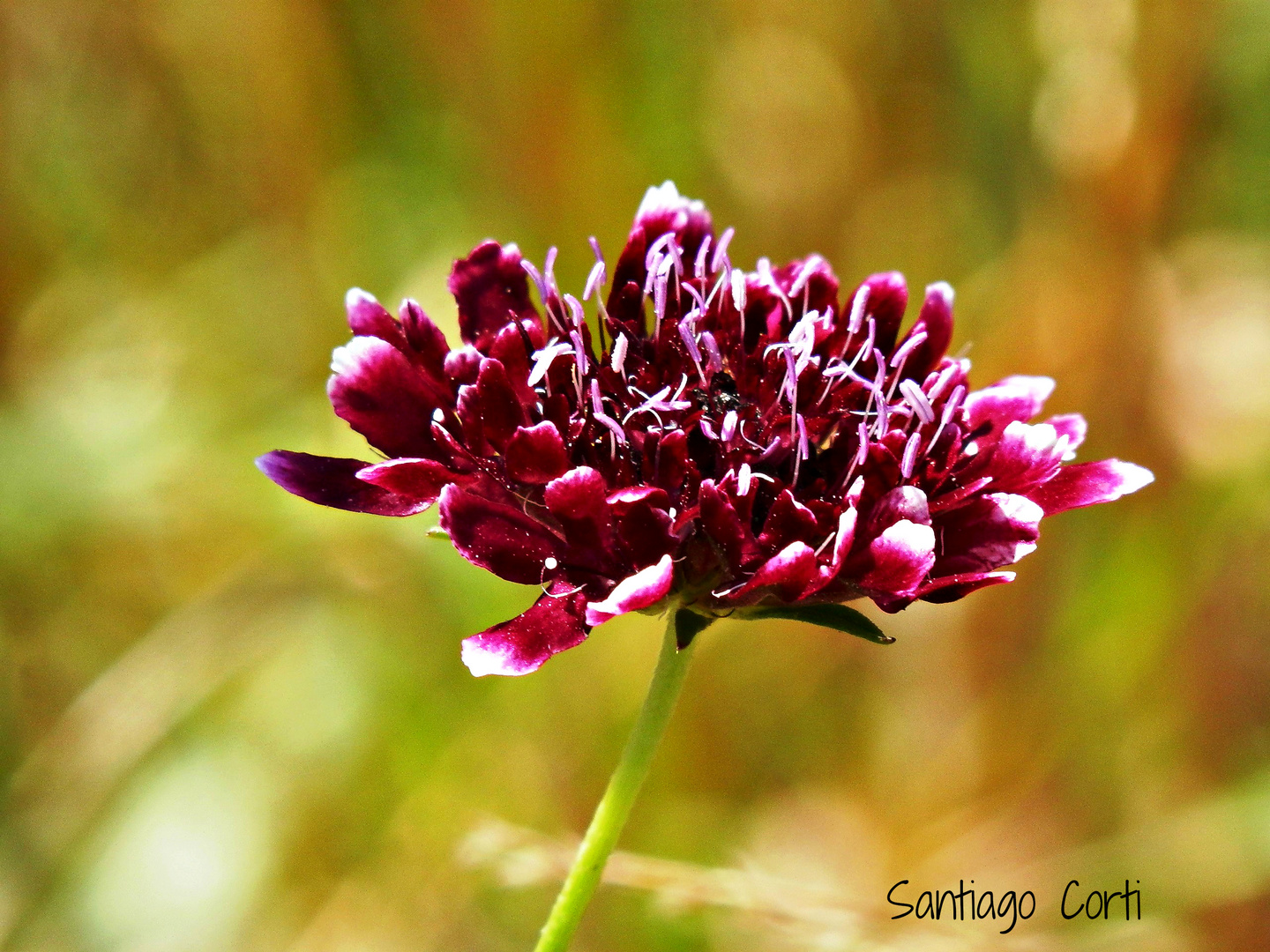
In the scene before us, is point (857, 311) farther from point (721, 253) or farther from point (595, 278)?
point (595, 278)

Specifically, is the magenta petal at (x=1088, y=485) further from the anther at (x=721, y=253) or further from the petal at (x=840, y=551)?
the anther at (x=721, y=253)

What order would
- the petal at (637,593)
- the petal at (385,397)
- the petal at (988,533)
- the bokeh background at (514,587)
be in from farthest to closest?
1. the bokeh background at (514,587)
2. the petal at (385,397)
3. the petal at (988,533)
4. the petal at (637,593)

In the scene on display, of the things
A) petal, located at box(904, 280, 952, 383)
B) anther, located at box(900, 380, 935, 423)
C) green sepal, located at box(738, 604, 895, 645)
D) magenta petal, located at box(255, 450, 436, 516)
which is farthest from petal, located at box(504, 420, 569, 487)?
petal, located at box(904, 280, 952, 383)

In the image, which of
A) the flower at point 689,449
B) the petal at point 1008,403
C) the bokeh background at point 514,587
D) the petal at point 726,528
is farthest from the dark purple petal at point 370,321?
the bokeh background at point 514,587

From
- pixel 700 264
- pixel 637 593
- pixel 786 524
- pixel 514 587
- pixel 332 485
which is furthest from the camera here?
pixel 514 587

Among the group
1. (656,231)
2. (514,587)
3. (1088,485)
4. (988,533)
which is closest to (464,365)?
(656,231)

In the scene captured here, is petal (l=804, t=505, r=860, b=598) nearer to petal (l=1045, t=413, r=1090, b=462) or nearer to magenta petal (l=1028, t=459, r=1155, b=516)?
magenta petal (l=1028, t=459, r=1155, b=516)
